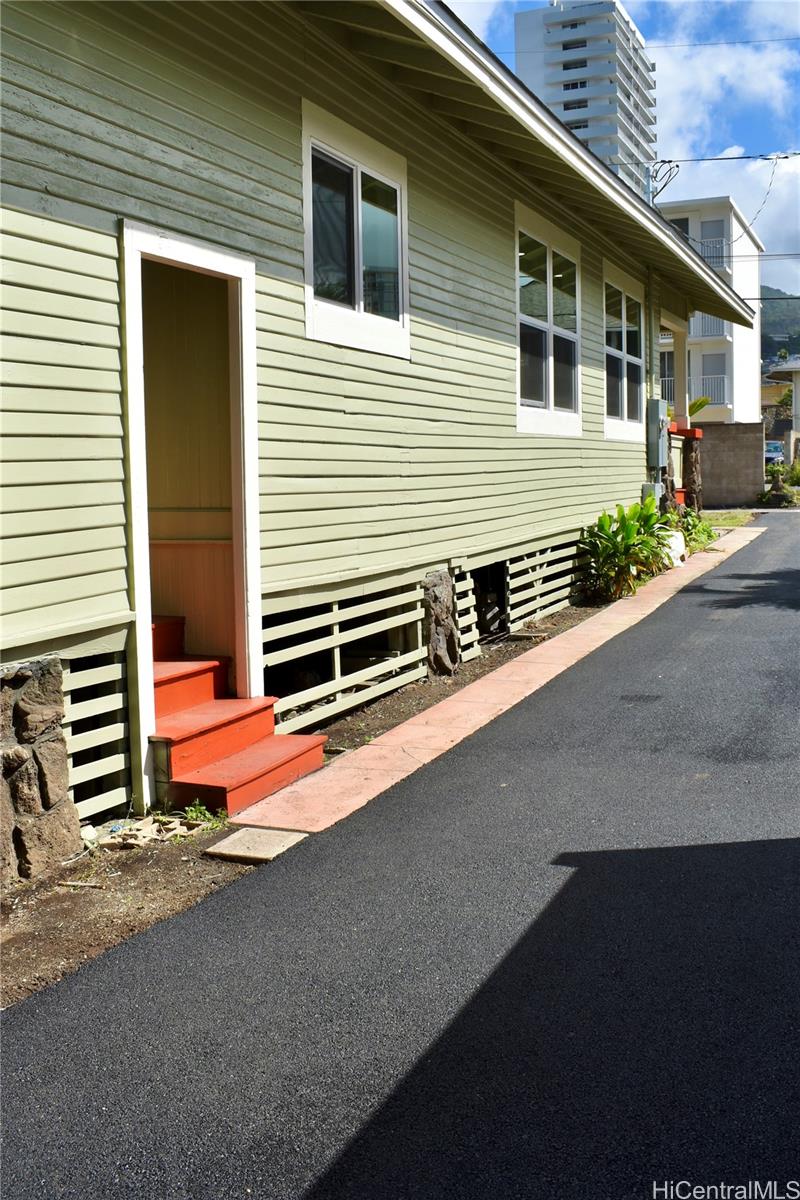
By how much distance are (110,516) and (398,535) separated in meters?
3.07

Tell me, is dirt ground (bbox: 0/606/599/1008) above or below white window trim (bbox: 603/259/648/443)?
below

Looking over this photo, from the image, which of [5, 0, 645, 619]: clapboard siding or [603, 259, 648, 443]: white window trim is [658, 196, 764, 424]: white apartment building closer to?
[603, 259, 648, 443]: white window trim

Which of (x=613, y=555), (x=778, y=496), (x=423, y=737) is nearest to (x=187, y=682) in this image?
(x=423, y=737)

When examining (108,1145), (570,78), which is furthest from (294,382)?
(570,78)

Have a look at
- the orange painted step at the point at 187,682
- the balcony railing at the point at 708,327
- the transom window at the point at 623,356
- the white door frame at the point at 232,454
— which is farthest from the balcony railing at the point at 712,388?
the orange painted step at the point at 187,682

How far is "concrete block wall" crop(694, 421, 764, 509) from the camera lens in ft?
87.0

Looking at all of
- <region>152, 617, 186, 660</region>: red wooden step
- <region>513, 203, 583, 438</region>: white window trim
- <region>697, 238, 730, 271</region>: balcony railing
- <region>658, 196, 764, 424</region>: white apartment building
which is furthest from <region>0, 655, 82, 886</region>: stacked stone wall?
<region>697, 238, 730, 271</region>: balcony railing

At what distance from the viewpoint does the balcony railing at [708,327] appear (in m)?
39.9

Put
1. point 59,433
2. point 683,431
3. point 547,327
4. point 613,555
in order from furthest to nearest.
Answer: point 683,431, point 613,555, point 547,327, point 59,433

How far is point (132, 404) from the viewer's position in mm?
4738

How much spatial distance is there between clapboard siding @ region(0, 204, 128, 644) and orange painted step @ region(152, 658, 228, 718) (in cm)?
66

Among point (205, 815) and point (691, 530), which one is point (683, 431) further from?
point (205, 815)

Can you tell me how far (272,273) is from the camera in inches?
229

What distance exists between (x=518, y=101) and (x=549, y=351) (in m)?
3.38
